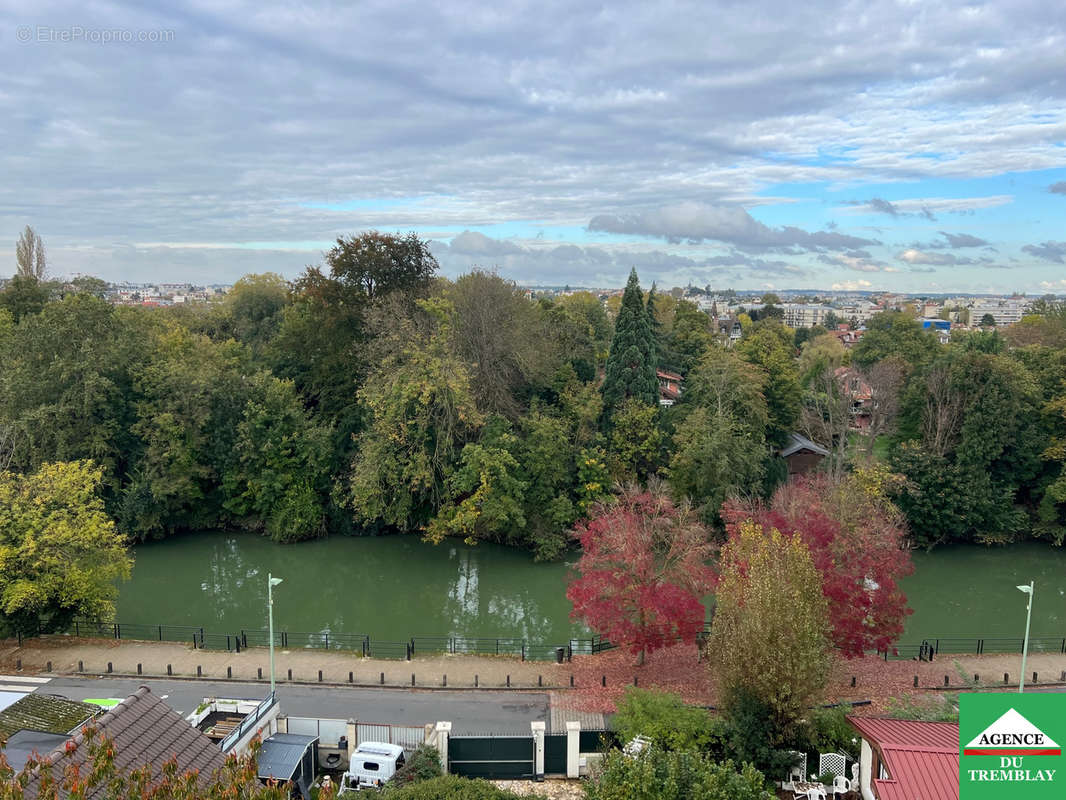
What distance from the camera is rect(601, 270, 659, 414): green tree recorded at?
1373 inches

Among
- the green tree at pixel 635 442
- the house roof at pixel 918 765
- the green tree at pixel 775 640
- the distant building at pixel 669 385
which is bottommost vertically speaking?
the house roof at pixel 918 765

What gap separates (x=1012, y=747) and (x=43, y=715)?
52.4 feet

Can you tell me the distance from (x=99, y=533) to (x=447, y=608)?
39.3ft

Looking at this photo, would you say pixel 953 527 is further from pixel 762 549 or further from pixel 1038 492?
pixel 762 549

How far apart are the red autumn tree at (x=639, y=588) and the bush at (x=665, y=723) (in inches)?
117

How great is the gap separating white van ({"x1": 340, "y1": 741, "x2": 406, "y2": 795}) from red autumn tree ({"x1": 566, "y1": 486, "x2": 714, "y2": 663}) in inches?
230

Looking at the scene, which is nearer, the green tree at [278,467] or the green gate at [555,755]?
the green gate at [555,755]

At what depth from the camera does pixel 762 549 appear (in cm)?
1670

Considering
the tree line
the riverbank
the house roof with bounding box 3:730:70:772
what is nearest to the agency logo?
the riverbank

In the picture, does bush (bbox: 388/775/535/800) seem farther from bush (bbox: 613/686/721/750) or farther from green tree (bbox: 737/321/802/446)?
green tree (bbox: 737/321/802/446)

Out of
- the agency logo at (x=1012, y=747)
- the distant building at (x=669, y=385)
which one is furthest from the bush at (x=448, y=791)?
the distant building at (x=669, y=385)

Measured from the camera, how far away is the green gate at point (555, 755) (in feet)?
52.3

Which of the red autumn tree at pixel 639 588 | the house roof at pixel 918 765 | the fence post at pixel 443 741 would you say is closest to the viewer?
the house roof at pixel 918 765

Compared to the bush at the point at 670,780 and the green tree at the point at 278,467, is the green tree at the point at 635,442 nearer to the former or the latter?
the green tree at the point at 278,467
